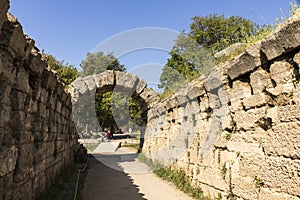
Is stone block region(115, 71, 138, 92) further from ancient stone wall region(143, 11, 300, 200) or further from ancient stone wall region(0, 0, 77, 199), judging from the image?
ancient stone wall region(0, 0, 77, 199)

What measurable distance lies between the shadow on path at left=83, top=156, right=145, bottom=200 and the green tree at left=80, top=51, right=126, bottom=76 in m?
26.8

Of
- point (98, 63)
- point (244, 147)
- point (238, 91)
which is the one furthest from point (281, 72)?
point (98, 63)

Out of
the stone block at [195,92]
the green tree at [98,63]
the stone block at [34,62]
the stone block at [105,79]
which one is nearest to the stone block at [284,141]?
the stone block at [195,92]

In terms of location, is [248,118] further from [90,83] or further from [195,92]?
[90,83]

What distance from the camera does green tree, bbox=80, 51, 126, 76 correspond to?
34.7m

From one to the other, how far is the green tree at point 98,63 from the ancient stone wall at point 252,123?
2963 cm

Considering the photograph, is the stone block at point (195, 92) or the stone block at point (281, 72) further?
the stone block at point (195, 92)

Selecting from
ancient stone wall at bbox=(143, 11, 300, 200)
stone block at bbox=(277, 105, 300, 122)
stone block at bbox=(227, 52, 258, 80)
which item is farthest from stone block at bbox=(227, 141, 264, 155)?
stone block at bbox=(227, 52, 258, 80)

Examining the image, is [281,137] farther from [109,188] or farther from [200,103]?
[109,188]

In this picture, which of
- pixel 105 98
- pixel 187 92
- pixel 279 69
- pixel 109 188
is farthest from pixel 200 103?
pixel 105 98

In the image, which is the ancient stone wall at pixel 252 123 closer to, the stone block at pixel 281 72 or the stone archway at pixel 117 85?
the stone block at pixel 281 72

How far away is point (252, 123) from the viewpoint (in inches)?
149

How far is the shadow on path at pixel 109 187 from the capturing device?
576cm

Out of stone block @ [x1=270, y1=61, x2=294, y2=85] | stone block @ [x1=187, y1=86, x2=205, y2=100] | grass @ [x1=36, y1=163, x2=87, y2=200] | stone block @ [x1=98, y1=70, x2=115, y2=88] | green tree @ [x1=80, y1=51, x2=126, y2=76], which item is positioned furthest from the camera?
green tree @ [x1=80, y1=51, x2=126, y2=76]
